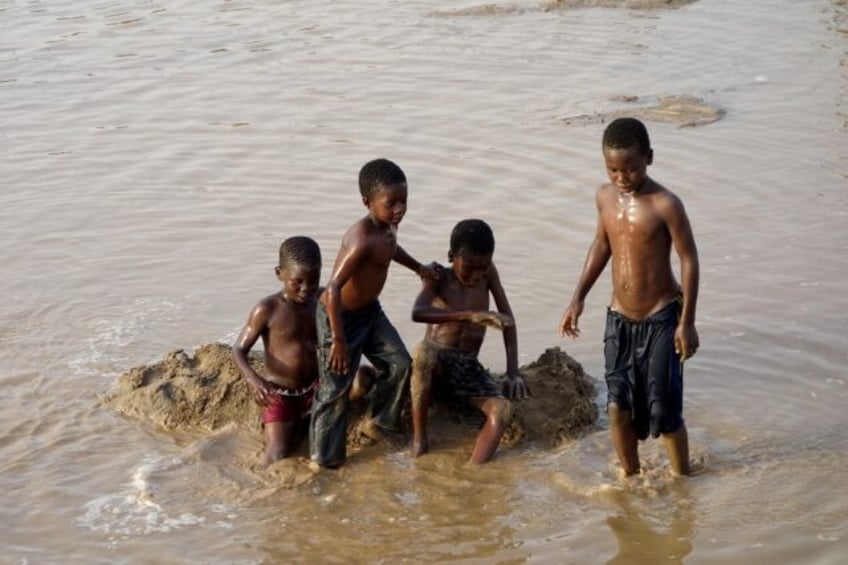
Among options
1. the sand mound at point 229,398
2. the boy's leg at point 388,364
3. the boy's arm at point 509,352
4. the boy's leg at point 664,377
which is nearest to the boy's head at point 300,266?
the boy's leg at point 388,364

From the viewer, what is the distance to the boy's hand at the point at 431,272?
225 inches

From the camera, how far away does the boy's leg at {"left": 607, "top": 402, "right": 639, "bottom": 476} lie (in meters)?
5.30

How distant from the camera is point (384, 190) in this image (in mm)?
5406

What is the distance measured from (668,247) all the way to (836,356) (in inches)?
75.7

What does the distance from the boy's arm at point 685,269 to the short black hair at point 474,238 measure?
2.92 feet

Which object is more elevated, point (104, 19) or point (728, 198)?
point (104, 19)

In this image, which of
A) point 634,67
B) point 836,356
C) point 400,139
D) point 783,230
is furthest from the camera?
point 634,67

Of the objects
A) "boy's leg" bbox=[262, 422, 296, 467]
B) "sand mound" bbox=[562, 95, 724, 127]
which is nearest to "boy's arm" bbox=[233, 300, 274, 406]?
"boy's leg" bbox=[262, 422, 296, 467]

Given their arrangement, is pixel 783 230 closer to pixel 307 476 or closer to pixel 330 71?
pixel 307 476

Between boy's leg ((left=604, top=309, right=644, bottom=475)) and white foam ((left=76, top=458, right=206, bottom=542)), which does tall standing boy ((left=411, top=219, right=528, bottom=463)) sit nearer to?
boy's leg ((left=604, top=309, right=644, bottom=475))

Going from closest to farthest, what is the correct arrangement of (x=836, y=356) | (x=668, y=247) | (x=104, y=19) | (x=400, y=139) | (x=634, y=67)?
(x=668, y=247)
(x=836, y=356)
(x=400, y=139)
(x=634, y=67)
(x=104, y=19)

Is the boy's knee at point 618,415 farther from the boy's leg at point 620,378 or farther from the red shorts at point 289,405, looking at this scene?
the red shorts at point 289,405

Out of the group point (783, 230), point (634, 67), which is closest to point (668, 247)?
point (783, 230)

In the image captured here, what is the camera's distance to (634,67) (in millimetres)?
12258
